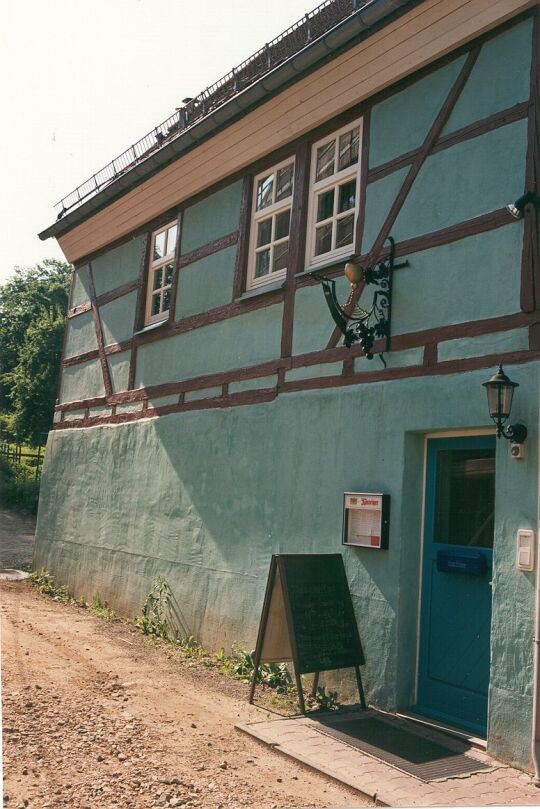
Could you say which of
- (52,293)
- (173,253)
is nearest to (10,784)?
(173,253)

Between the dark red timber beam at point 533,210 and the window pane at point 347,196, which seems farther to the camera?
the window pane at point 347,196

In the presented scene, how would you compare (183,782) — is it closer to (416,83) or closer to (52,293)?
(416,83)

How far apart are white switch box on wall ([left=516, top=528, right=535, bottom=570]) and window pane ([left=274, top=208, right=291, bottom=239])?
3.60m

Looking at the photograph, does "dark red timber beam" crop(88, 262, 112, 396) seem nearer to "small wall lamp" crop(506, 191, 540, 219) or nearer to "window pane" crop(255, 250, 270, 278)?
"window pane" crop(255, 250, 270, 278)

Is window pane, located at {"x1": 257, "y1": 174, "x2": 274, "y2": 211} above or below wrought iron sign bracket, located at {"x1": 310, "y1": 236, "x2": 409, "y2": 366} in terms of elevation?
above

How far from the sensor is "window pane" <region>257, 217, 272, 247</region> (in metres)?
7.16

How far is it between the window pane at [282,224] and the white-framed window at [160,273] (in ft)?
6.22

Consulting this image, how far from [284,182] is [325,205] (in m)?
0.66

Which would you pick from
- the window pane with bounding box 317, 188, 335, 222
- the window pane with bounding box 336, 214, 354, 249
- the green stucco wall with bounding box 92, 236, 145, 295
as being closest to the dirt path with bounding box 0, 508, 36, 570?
the green stucco wall with bounding box 92, 236, 145, 295

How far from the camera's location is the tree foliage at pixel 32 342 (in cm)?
634

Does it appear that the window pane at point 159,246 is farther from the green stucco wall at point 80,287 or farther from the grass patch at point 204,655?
the grass patch at point 204,655

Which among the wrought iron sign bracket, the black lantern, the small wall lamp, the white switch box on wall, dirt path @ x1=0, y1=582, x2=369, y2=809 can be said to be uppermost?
the small wall lamp

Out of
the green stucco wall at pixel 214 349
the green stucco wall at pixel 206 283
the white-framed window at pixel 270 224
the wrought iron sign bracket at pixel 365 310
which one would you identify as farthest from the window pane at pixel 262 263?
the wrought iron sign bracket at pixel 365 310

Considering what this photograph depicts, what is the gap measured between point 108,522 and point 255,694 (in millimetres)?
3836
